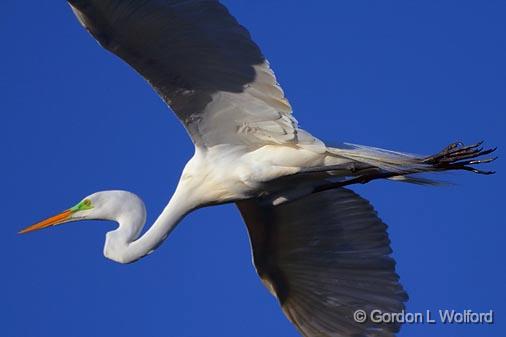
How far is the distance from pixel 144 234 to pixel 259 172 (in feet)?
3.95

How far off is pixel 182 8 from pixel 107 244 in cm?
241

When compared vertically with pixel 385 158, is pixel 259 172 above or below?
below

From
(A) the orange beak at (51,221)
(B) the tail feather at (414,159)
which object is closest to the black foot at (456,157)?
(B) the tail feather at (414,159)

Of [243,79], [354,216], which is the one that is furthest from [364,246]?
[243,79]

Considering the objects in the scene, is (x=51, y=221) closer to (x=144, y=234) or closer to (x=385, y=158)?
(x=144, y=234)

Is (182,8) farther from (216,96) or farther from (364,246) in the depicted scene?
(364,246)

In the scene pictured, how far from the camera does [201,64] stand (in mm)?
8461

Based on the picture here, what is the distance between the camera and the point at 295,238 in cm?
1034

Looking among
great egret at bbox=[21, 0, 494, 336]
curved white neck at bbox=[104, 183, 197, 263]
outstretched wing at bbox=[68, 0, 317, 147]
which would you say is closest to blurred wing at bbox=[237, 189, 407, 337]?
great egret at bbox=[21, 0, 494, 336]
